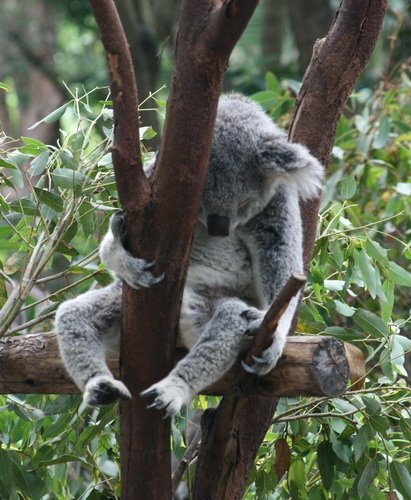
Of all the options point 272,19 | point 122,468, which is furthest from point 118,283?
point 272,19

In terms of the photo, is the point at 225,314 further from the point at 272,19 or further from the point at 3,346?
the point at 272,19

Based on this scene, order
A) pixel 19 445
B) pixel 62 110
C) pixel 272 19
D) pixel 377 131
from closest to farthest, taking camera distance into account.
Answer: pixel 62 110 < pixel 19 445 < pixel 377 131 < pixel 272 19

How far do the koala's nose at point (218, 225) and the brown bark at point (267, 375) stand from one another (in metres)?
0.39

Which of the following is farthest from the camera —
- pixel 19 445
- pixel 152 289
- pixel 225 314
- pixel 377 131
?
pixel 377 131

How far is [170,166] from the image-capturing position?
2.10 metres

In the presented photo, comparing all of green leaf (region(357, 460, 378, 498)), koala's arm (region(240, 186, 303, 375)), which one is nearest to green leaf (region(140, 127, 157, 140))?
koala's arm (region(240, 186, 303, 375))

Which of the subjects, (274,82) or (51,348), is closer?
(51,348)

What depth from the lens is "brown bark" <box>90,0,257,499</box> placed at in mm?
2008

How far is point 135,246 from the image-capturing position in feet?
7.30

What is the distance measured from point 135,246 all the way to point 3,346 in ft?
2.70

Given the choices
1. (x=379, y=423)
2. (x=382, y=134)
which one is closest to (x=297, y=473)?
(x=379, y=423)

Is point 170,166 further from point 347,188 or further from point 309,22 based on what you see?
point 309,22

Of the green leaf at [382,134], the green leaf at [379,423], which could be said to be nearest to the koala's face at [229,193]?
the green leaf at [379,423]

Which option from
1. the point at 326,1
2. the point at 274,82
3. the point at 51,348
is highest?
the point at 326,1
